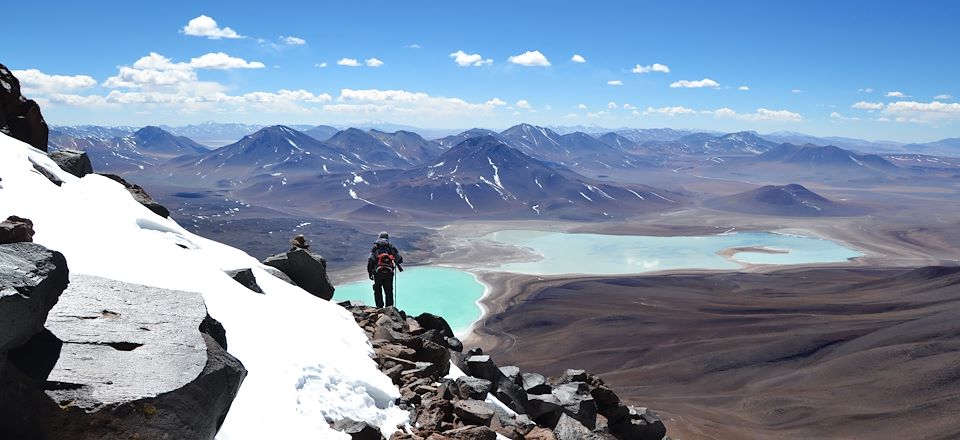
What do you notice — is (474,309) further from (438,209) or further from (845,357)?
(438,209)

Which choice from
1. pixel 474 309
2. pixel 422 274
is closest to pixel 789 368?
pixel 474 309

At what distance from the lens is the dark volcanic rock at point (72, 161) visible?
13.8m

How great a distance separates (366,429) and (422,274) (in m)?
92.4

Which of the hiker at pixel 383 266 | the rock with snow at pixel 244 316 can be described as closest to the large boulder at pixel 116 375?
the rock with snow at pixel 244 316

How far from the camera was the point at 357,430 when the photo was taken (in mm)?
7641

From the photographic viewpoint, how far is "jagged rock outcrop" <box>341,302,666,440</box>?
9.01 meters

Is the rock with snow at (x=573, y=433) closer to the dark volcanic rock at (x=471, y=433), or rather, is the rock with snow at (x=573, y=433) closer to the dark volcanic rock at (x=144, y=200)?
the dark volcanic rock at (x=471, y=433)

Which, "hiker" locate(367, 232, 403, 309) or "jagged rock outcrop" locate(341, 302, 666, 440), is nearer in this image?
"jagged rock outcrop" locate(341, 302, 666, 440)

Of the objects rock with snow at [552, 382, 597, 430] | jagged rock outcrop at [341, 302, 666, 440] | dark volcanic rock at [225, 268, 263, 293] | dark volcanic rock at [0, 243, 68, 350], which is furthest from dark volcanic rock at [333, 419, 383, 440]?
rock with snow at [552, 382, 597, 430]

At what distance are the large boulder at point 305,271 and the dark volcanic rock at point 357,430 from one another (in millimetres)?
8017

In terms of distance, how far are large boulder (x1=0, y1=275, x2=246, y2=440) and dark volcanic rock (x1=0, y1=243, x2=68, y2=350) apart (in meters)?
0.29

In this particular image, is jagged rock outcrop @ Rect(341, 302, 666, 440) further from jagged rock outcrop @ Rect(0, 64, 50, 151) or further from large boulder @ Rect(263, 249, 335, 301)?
jagged rock outcrop @ Rect(0, 64, 50, 151)

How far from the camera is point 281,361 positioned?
8.65 metres

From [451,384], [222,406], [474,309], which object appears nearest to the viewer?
[222,406]
